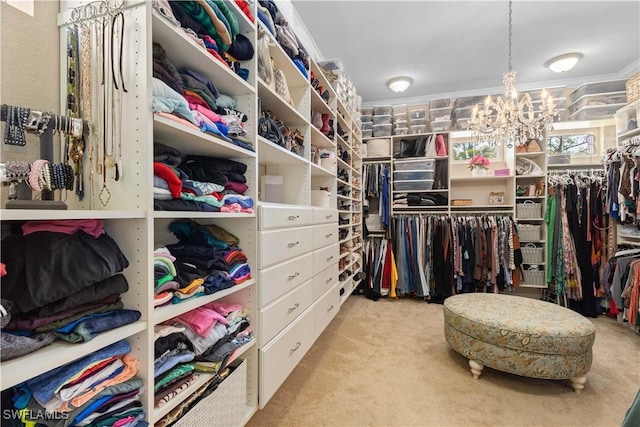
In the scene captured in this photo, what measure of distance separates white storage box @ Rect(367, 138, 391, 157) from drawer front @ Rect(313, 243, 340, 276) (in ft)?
6.69

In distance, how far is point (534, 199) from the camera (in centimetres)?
365

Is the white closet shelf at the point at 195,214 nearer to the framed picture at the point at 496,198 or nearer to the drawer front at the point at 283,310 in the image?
the drawer front at the point at 283,310

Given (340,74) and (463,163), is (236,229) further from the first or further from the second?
(463,163)

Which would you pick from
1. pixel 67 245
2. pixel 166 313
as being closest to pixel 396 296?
pixel 166 313

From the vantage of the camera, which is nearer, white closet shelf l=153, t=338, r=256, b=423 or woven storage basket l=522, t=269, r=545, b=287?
white closet shelf l=153, t=338, r=256, b=423

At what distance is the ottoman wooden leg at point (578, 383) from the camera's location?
6.00 ft

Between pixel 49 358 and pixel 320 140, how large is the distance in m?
2.23

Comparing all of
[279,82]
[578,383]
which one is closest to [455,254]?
[578,383]

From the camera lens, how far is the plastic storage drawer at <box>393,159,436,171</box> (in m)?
3.91

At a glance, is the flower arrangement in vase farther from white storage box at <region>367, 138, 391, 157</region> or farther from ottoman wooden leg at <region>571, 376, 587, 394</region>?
ottoman wooden leg at <region>571, 376, 587, 394</region>

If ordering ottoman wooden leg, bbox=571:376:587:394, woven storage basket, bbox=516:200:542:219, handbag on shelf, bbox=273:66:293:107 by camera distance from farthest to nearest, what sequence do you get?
woven storage basket, bbox=516:200:542:219 → ottoman wooden leg, bbox=571:376:587:394 → handbag on shelf, bbox=273:66:293:107

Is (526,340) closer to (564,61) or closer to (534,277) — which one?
(534,277)

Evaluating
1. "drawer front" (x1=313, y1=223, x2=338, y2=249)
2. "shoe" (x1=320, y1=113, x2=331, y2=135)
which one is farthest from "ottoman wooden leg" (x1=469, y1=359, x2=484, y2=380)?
"shoe" (x1=320, y1=113, x2=331, y2=135)

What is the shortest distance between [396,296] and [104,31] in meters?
3.83
